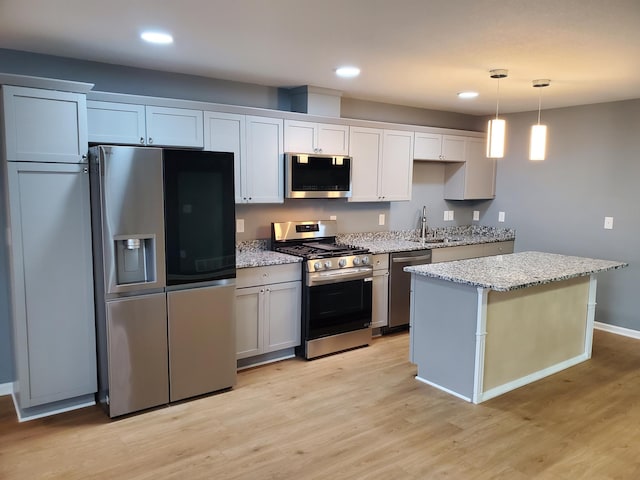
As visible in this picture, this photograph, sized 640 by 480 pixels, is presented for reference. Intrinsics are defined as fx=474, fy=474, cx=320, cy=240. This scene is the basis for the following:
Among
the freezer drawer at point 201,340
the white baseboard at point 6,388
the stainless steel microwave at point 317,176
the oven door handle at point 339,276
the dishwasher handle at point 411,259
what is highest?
the stainless steel microwave at point 317,176

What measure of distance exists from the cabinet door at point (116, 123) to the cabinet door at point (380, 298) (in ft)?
8.16

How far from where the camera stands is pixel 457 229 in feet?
20.3

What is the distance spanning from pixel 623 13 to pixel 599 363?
10.0 ft

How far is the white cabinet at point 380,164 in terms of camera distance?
4805 mm

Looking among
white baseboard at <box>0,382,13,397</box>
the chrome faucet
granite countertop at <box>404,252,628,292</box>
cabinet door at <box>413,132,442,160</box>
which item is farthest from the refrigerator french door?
the chrome faucet

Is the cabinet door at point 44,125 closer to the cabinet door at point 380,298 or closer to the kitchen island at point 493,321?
the kitchen island at point 493,321

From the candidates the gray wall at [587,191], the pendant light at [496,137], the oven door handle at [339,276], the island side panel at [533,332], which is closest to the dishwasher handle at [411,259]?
the oven door handle at [339,276]

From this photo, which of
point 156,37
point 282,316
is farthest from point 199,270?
point 156,37

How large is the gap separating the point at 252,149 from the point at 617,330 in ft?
14.0

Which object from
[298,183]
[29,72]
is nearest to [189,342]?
[298,183]

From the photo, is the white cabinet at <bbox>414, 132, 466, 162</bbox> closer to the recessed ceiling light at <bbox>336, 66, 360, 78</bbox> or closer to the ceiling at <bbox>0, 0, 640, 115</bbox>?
the ceiling at <bbox>0, 0, 640, 115</bbox>

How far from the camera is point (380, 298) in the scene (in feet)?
15.6

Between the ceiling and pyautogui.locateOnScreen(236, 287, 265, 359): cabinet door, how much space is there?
5.89ft

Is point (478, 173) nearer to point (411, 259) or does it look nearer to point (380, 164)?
point (380, 164)
